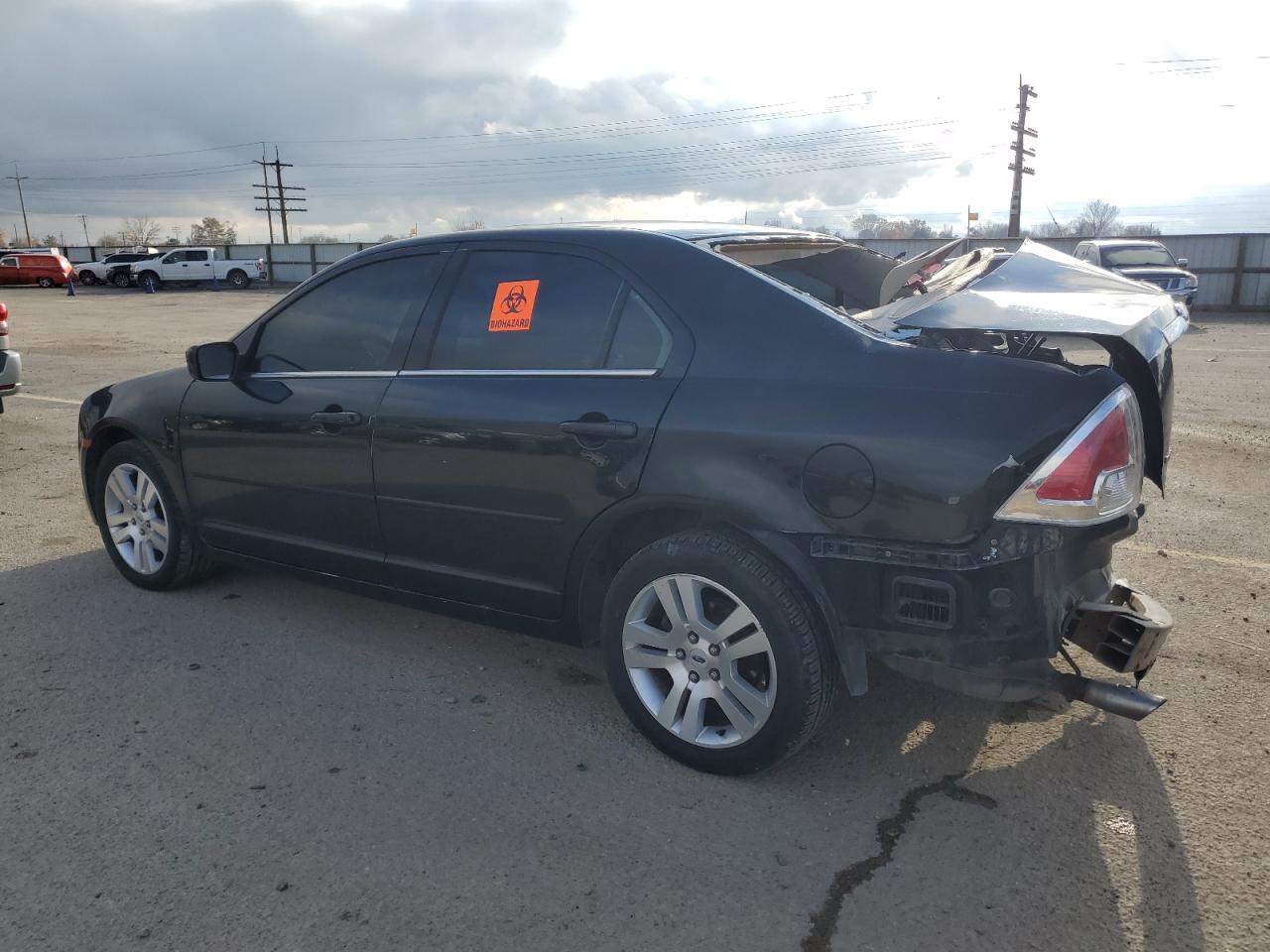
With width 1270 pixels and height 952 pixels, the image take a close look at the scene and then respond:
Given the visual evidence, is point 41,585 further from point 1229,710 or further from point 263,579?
point 1229,710

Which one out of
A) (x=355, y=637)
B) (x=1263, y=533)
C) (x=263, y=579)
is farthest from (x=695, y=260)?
(x=1263, y=533)

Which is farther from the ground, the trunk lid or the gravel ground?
the trunk lid

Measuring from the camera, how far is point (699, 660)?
3.06 metres

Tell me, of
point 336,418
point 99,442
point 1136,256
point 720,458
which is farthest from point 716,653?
point 1136,256

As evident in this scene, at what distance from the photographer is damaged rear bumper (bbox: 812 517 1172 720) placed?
2619mm

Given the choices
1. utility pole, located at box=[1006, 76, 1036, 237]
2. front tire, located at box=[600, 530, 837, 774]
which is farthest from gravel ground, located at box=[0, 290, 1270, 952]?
utility pole, located at box=[1006, 76, 1036, 237]

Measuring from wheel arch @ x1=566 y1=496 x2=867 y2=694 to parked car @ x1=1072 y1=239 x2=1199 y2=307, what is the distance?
1906 centimetres

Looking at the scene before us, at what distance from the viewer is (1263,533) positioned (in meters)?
5.48

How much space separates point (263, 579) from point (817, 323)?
3277 millimetres

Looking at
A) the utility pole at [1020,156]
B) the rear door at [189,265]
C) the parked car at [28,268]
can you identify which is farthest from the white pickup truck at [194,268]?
the utility pole at [1020,156]

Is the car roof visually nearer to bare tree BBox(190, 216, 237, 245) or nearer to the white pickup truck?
the white pickup truck

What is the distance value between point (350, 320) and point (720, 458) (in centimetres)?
184

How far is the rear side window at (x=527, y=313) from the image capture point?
331 centimetres

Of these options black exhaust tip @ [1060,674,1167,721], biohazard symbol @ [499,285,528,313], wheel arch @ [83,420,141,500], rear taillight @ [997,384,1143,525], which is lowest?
black exhaust tip @ [1060,674,1167,721]
